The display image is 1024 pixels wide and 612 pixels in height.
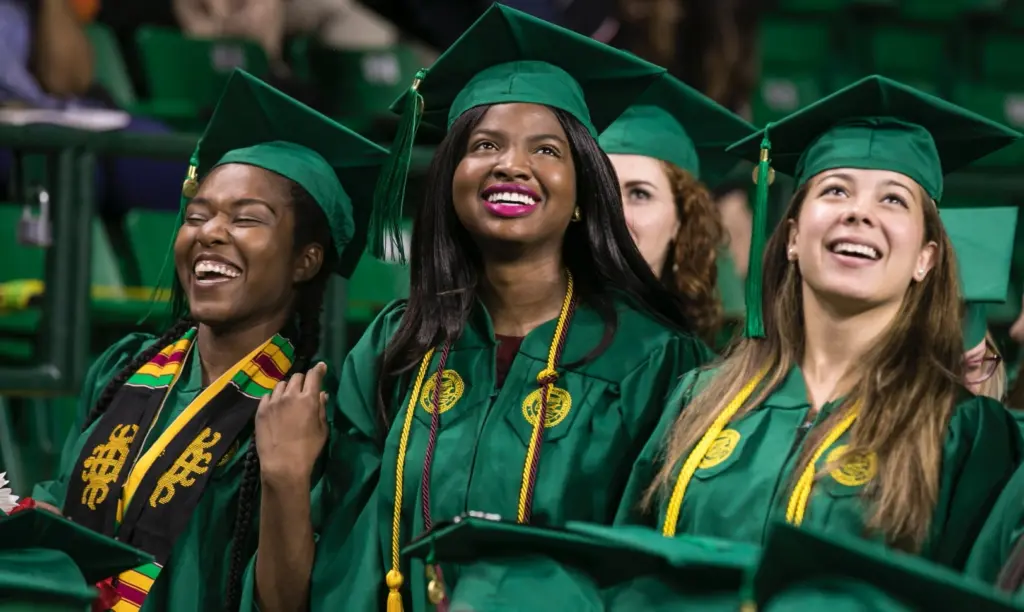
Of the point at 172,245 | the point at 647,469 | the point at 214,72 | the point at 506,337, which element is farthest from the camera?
the point at 214,72

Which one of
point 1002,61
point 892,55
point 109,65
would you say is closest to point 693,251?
point 109,65

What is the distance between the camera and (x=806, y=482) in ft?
8.67

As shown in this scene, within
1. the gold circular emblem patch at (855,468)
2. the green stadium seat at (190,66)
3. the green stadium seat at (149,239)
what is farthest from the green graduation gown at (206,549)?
the green stadium seat at (190,66)

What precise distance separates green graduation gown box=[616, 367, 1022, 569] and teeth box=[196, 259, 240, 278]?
94 cm

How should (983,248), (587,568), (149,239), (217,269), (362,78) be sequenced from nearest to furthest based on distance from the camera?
(587,568) < (217,269) < (983,248) < (149,239) < (362,78)

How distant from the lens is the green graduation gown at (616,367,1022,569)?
2.59 m

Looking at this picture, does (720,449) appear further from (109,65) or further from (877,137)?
(109,65)

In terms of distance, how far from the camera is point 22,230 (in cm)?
462

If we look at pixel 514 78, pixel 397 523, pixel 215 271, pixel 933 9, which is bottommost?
pixel 397 523

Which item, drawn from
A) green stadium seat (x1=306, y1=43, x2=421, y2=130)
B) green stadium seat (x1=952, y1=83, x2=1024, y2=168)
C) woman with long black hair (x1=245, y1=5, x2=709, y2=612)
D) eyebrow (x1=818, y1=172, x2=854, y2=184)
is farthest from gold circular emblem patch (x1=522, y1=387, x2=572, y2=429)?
green stadium seat (x1=952, y1=83, x2=1024, y2=168)

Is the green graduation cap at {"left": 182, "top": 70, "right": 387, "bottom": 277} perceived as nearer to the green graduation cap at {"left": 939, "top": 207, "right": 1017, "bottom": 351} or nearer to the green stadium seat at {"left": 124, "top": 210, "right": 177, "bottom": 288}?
the green graduation cap at {"left": 939, "top": 207, "right": 1017, "bottom": 351}

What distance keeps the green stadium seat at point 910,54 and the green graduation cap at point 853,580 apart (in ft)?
18.4

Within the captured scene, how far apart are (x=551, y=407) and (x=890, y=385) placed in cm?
62

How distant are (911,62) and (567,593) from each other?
5718mm
